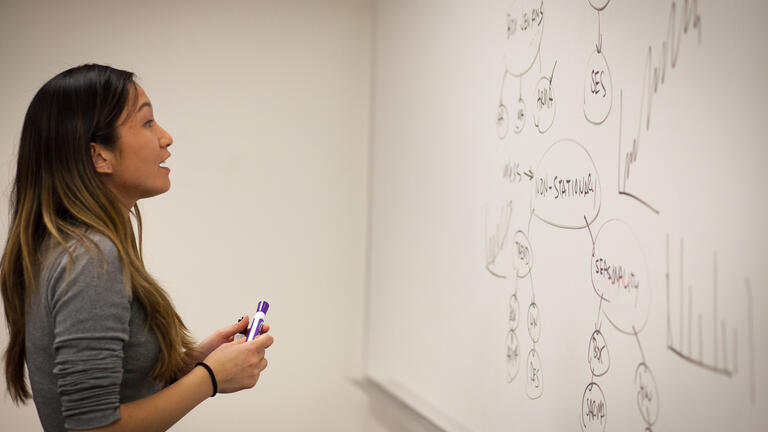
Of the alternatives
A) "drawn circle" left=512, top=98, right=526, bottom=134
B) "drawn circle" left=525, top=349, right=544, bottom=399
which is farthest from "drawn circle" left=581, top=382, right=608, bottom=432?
"drawn circle" left=512, top=98, right=526, bottom=134

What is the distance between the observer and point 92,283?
2.82ft

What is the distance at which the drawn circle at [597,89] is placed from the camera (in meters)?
1.14

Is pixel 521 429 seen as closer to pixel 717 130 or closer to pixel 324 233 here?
pixel 717 130

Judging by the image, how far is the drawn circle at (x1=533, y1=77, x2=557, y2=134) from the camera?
130 centimetres

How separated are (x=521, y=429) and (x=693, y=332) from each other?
553 mm

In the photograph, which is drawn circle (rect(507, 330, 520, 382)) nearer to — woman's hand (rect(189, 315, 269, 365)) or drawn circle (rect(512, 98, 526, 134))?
drawn circle (rect(512, 98, 526, 134))

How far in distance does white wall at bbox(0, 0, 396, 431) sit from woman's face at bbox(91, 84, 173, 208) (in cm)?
123

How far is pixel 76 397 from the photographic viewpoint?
827 millimetres

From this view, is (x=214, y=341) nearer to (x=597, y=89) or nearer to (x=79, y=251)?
(x=79, y=251)

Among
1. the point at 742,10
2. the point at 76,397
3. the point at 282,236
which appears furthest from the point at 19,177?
the point at 282,236

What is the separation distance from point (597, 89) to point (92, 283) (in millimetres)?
910

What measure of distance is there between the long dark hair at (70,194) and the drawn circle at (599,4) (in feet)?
2.77

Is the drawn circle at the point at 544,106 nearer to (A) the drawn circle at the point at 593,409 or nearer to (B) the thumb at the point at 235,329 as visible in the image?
(A) the drawn circle at the point at 593,409

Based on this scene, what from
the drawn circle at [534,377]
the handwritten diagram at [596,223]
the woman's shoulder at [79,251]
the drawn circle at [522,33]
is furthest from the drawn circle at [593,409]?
the woman's shoulder at [79,251]
